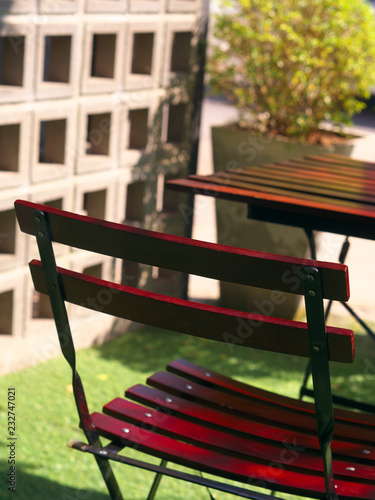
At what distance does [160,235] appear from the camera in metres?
1.35

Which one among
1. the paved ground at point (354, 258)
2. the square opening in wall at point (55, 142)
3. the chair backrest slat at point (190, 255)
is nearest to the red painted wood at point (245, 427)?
the chair backrest slat at point (190, 255)

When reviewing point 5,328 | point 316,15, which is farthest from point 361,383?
point 316,15

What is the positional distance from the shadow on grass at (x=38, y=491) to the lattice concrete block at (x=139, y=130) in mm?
1568

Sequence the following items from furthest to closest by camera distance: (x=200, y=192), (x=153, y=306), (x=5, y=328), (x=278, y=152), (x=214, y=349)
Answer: (x=278, y=152) → (x=214, y=349) → (x=5, y=328) → (x=200, y=192) → (x=153, y=306)

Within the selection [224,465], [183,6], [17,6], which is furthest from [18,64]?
[224,465]

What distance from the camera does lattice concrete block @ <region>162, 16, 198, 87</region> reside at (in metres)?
3.75

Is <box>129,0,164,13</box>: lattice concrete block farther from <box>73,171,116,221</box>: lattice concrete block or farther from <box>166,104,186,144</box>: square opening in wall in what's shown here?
<box>73,171,116,221</box>: lattice concrete block

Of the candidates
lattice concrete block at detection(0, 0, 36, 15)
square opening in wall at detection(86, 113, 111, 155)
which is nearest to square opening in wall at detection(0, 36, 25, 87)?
lattice concrete block at detection(0, 0, 36, 15)

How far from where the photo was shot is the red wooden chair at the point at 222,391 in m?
1.30

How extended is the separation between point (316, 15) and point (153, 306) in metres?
3.13

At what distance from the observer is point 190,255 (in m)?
1.33

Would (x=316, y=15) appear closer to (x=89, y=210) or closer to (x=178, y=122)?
(x=178, y=122)

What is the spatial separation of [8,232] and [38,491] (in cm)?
107

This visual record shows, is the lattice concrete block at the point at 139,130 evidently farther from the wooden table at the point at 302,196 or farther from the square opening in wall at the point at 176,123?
the wooden table at the point at 302,196
